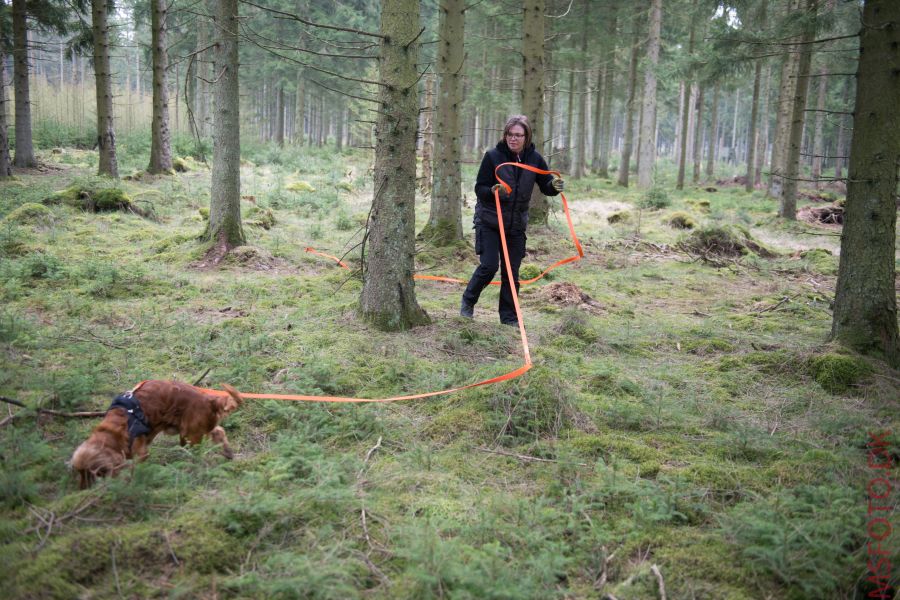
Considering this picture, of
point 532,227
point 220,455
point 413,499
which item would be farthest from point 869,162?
point 532,227

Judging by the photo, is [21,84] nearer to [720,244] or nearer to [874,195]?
[720,244]

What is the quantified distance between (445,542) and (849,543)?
183 centimetres

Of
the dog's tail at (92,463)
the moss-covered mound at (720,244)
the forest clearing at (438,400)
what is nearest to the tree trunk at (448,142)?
the forest clearing at (438,400)

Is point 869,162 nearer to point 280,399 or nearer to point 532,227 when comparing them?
point 280,399

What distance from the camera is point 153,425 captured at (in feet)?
10.4

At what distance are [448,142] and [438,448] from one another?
24.4 feet

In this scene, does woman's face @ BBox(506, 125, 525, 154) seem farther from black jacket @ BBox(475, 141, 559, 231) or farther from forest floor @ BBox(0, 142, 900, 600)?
forest floor @ BBox(0, 142, 900, 600)

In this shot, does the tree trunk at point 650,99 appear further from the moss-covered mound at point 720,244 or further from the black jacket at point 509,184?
→ the black jacket at point 509,184

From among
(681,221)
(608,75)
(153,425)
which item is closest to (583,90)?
(608,75)

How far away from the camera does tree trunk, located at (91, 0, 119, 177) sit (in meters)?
14.6

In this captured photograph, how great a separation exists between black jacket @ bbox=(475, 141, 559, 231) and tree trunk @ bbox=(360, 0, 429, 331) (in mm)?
767

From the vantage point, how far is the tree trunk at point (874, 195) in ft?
16.7

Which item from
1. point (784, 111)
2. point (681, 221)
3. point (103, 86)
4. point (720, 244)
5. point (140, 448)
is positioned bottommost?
point (140, 448)

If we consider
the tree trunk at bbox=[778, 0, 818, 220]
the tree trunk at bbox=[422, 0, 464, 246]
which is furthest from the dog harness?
the tree trunk at bbox=[778, 0, 818, 220]
